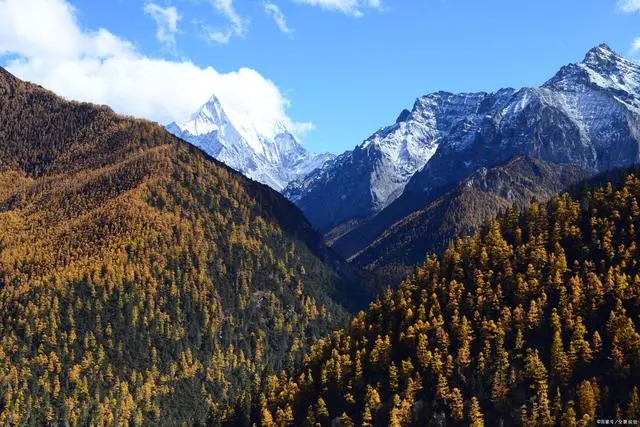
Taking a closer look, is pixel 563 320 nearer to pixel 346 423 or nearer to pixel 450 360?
pixel 450 360

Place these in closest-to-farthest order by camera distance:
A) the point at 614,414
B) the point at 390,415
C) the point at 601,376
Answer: the point at 614,414, the point at 601,376, the point at 390,415

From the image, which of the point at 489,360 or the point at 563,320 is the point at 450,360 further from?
the point at 563,320

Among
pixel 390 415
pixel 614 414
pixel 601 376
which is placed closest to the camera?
pixel 614 414

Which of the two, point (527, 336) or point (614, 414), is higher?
point (527, 336)

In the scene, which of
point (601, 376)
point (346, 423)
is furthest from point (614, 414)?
point (346, 423)

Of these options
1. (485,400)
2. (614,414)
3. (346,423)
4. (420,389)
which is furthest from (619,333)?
(346,423)

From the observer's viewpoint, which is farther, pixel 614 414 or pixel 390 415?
pixel 390 415

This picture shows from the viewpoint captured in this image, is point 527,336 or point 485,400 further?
point 527,336

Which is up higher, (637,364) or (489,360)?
(489,360)

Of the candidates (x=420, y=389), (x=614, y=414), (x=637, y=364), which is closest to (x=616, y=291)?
(x=637, y=364)
